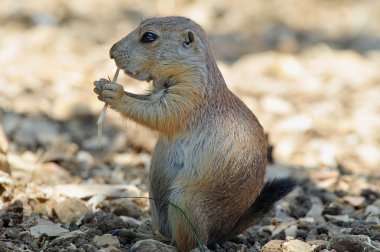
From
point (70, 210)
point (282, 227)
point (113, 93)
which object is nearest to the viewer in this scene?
point (113, 93)

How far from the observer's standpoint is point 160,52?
5.11 meters

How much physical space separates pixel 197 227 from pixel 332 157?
11.6 feet

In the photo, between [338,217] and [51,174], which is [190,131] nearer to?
[338,217]

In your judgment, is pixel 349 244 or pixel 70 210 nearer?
pixel 349 244

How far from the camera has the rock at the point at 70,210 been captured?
5.42m

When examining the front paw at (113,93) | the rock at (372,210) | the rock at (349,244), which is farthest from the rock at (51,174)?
the rock at (349,244)

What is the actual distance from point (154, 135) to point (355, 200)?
221 centimetres

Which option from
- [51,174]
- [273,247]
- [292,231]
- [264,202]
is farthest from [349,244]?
[51,174]

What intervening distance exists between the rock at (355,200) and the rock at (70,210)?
2274mm

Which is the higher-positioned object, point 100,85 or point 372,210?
point 100,85

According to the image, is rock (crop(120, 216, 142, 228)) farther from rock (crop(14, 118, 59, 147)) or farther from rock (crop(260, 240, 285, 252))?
rock (crop(14, 118, 59, 147))

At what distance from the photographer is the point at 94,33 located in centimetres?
1160

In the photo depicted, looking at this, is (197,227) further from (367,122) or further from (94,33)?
(94,33)

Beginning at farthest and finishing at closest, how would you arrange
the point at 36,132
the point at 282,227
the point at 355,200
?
the point at 36,132, the point at 355,200, the point at 282,227
